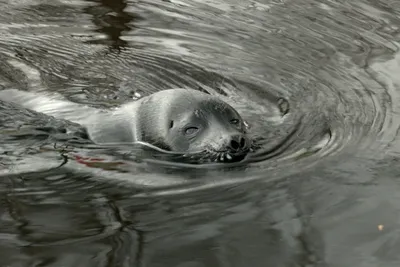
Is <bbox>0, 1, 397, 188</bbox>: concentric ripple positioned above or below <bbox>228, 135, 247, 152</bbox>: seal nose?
below

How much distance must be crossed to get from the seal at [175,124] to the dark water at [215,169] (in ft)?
0.52

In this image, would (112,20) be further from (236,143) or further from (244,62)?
(236,143)

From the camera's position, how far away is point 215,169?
4379 millimetres

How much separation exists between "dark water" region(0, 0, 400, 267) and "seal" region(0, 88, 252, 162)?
159mm

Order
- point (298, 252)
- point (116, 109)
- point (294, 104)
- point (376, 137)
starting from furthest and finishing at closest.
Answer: point (294, 104) < point (116, 109) < point (376, 137) < point (298, 252)

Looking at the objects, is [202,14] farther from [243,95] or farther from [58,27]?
[243,95]

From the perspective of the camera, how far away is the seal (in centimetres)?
453

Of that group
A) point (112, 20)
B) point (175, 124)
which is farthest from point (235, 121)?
point (112, 20)

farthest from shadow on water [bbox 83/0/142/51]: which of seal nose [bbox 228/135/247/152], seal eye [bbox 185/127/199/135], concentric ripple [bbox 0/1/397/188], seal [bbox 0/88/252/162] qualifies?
seal nose [bbox 228/135/247/152]

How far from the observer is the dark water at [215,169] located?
11.6 ft

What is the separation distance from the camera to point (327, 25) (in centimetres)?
766

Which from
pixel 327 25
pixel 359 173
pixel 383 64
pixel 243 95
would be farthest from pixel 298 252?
pixel 327 25

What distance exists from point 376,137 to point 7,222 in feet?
8.27

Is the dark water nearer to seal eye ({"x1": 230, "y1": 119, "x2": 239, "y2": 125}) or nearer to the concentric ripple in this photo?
the concentric ripple
